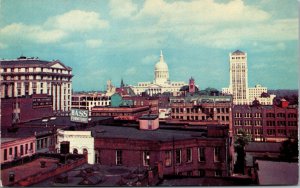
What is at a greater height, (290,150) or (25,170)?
(290,150)

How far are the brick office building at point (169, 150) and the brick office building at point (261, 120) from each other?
1815 centimetres

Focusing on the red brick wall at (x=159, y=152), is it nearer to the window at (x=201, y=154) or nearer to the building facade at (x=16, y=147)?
the window at (x=201, y=154)

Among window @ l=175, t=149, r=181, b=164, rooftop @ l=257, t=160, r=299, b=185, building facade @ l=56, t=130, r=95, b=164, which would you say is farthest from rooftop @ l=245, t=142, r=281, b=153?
building facade @ l=56, t=130, r=95, b=164

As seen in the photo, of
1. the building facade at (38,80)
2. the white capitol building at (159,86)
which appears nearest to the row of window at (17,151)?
the building facade at (38,80)

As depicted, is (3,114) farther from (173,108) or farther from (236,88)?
(236,88)

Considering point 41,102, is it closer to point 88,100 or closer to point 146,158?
point 146,158

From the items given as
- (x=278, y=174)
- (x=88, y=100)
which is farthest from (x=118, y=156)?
(x=88, y=100)

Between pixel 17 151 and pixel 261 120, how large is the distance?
29.3m

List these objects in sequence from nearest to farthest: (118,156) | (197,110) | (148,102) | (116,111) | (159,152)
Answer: (159,152) < (118,156) < (116,111) < (197,110) < (148,102)

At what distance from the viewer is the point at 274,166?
15172mm

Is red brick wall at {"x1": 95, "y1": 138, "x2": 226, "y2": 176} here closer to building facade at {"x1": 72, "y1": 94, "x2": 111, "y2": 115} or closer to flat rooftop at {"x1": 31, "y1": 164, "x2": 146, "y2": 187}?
flat rooftop at {"x1": 31, "y1": 164, "x2": 146, "y2": 187}

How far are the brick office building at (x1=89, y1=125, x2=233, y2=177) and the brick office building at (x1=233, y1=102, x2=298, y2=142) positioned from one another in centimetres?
1815

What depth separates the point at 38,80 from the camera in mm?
42125

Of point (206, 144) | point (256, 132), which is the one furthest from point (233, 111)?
point (206, 144)
